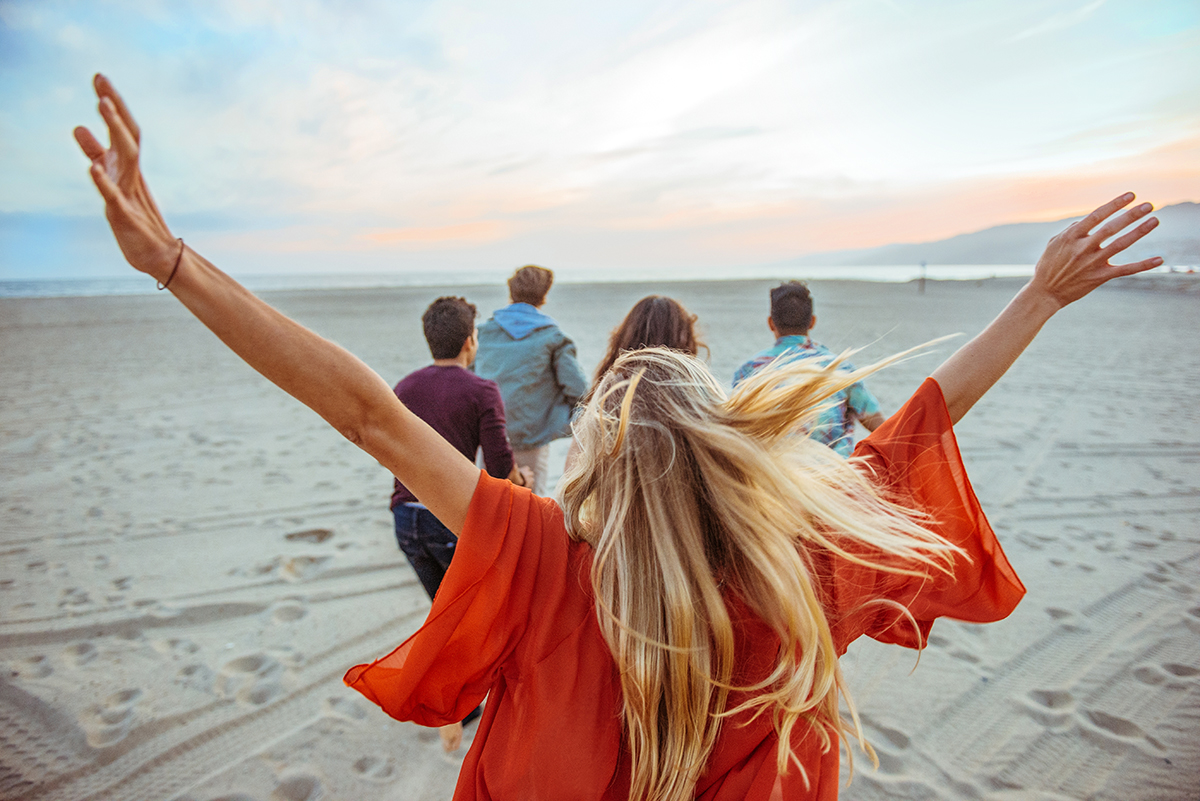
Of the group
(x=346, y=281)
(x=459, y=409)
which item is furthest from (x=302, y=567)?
(x=346, y=281)

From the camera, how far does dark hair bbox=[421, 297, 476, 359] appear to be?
2961 mm

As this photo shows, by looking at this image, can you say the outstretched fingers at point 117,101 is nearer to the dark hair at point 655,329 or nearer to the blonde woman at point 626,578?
the blonde woman at point 626,578

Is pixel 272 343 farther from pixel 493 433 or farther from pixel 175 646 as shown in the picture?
pixel 175 646

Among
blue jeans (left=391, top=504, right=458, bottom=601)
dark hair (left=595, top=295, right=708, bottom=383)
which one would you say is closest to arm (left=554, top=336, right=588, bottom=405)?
dark hair (left=595, top=295, right=708, bottom=383)

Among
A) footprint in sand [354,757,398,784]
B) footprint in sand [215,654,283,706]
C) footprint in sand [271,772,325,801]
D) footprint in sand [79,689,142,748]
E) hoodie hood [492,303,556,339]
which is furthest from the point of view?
hoodie hood [492,303,556,339]

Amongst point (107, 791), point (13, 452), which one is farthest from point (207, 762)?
point (13, 452)

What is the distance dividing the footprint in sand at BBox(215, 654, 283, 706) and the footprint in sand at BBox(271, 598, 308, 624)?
33cm

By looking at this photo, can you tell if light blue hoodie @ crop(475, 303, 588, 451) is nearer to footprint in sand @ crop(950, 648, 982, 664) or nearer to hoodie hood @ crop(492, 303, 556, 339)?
hoodie hood @ crop(492, 303, 556, 339)

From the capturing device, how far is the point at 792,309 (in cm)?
338

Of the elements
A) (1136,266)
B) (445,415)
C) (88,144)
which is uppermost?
(88,144)

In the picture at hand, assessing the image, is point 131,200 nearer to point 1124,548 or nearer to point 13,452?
point 1124,548

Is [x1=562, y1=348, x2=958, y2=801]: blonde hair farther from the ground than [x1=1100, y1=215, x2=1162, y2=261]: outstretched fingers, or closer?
closer

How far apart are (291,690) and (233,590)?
4.08 ft

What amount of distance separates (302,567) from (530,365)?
84.9 inches
